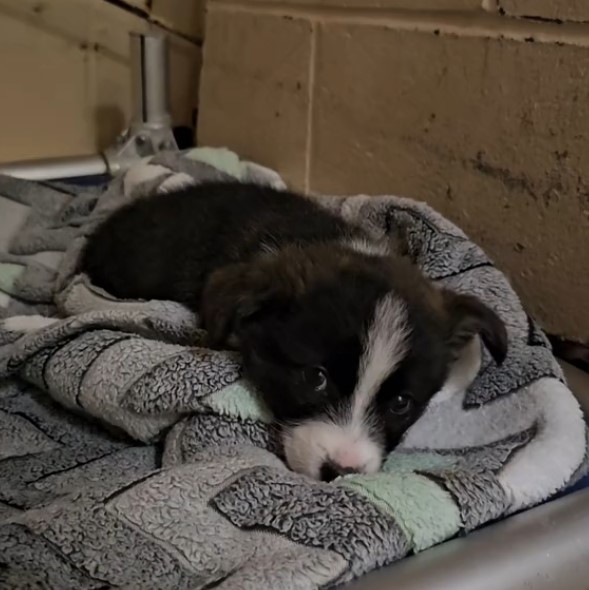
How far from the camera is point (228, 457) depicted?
1.27 m

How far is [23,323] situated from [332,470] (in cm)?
80

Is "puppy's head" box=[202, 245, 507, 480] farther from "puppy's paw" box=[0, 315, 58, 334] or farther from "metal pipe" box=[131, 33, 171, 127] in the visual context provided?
"metal pipe" box=[131, 33, 171, 127]

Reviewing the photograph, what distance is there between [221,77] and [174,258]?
3.36 ft

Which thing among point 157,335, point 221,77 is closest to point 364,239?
point 157,335

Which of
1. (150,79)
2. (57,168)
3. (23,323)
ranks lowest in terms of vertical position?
(23,323)

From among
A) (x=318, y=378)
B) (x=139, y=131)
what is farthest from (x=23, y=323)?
(x=139, y=131)

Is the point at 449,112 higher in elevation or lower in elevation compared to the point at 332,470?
higher

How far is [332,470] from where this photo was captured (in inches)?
49.4

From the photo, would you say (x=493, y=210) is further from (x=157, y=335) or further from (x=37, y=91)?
(x=37, y=91)

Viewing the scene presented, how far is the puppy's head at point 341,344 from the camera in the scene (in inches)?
51.1

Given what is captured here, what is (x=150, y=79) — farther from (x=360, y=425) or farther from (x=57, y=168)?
(x=360, y=425)

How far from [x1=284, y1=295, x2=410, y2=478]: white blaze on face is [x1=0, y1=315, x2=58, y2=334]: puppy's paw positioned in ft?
2.15

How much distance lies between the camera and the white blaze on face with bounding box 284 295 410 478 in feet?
4.17

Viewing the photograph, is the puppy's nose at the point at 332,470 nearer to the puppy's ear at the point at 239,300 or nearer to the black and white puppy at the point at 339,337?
the black and white puppy at the point at 339,337
